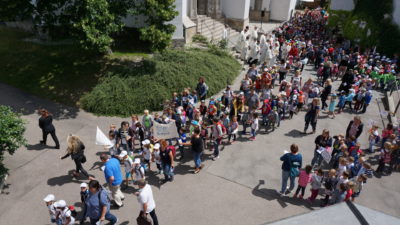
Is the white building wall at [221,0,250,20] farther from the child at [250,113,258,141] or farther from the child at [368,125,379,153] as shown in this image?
the child at [368,125,379,153]

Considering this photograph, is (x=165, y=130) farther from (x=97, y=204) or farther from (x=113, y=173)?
(x=97, y=204)

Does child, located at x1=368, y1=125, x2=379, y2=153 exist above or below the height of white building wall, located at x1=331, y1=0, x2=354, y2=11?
below

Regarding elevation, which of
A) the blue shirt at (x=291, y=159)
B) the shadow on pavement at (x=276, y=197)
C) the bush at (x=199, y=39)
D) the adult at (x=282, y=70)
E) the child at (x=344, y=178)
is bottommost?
the shadow on pavement at (x=276, y=197)

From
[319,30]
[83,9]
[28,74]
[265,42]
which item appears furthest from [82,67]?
[319,30]

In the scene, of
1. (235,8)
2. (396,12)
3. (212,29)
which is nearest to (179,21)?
(212,29)

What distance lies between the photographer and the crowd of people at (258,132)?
7562 millimetres

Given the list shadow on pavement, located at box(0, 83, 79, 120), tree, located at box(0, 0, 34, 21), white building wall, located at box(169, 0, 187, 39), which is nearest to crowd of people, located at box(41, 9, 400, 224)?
shadow on pavement, located at box(0, 83, 79, 120)

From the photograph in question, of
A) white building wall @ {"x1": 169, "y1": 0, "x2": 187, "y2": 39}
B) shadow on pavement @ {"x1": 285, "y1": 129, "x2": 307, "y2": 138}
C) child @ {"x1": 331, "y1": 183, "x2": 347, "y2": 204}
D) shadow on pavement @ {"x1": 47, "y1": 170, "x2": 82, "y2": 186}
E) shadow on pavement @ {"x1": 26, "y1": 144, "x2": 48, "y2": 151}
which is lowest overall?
shadow on pavement @ {"x1": 47, "y1": 170, "x2": 82, "y2": 186}

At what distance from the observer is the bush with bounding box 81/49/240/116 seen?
13.4 m

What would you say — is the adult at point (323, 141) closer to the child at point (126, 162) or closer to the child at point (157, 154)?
the child at point (157, 154)

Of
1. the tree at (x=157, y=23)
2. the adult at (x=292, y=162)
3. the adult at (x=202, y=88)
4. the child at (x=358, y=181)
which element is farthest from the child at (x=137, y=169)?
the tree at (x=157, y=23)

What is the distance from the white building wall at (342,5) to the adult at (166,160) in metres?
26.6

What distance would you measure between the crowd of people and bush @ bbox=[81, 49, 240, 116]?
1.23 metres

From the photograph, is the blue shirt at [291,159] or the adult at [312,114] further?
the adult at [312,114]
